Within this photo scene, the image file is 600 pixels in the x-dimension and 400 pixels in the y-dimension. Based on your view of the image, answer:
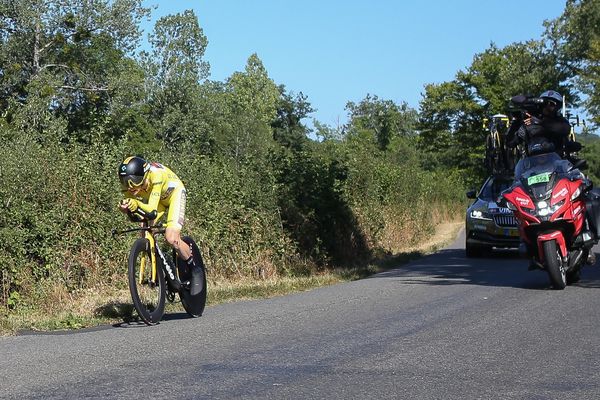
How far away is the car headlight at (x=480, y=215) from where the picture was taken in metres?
19.1

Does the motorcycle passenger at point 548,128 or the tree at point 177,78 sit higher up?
the tree at point 177,78

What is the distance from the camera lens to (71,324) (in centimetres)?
931

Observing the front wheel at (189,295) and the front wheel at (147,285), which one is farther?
the front wheel at (189,295)

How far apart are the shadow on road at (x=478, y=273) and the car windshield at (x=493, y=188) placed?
127cm

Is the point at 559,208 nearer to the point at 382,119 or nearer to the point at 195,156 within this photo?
the point at 195,156

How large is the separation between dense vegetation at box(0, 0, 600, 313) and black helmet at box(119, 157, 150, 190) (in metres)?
3.77

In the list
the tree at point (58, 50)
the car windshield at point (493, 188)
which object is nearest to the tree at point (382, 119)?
the tree at point (58, 50)

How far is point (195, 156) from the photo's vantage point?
1767 centimetres

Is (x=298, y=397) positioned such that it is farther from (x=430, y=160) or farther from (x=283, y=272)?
(x=430, y=160)

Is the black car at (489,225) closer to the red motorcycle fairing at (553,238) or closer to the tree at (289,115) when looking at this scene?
the red motorcycle fairing at (553,238)

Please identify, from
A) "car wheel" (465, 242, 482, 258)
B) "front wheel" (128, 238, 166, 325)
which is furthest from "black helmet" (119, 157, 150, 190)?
"car wheel" (465, 242, 482, 258)

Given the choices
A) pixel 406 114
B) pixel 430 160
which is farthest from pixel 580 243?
pixel 406 114

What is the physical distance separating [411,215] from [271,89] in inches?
3124

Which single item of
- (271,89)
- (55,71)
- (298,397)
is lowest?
(298,397)
